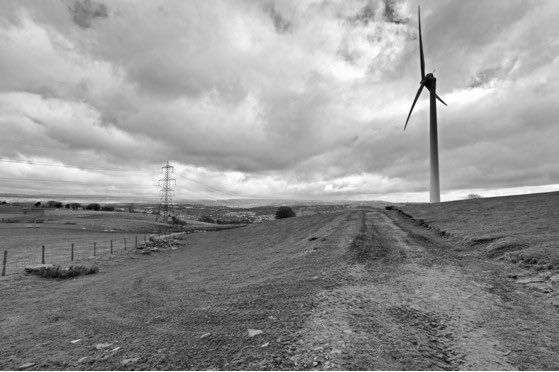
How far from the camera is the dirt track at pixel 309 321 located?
6043 mm

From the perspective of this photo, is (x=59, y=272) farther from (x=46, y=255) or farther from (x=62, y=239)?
(x=62, y=239)

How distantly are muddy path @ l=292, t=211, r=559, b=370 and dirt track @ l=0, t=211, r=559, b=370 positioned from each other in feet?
0.11

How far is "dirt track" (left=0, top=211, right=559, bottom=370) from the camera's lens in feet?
19.8

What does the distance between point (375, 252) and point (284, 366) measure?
12395mm

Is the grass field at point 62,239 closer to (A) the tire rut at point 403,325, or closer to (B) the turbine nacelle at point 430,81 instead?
(A) the tire rut at point 403,325

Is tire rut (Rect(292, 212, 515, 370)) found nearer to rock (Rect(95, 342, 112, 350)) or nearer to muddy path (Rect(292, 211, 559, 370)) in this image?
muddy path (Rect(292, 211, 559, 370))

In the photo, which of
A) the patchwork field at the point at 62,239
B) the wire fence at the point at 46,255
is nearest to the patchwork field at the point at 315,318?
the wire fence at the point at 46,255

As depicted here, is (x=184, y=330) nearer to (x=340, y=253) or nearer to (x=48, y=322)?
(x=48, y=322)

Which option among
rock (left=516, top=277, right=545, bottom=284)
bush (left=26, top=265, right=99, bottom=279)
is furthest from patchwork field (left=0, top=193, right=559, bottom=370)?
bush (left=26, top=265, right=99, bottom=279)

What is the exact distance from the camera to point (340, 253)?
17000 millimetres

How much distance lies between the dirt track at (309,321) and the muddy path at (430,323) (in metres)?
0.03

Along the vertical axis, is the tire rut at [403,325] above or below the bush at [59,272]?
above

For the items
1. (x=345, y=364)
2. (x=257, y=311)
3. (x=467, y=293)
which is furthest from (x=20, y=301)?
(x=467, y=293)

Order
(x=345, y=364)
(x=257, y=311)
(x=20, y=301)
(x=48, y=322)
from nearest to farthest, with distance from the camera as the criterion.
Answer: (x=345, y=364), (x=257, y=311), (x=48, y=322), (x=20, y=301)
